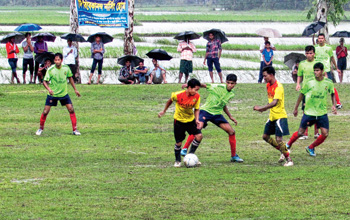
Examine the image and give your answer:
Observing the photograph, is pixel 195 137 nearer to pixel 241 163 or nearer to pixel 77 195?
pixel 241 163

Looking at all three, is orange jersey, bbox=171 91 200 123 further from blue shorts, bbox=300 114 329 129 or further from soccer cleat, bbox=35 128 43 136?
soccer cleat, bbox=35 128 43 136

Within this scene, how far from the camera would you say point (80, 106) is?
20.2 meters

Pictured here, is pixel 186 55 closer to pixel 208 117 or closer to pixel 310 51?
pixel 310 51

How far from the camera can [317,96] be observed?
497 inches

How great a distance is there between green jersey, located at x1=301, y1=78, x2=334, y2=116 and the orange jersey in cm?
234

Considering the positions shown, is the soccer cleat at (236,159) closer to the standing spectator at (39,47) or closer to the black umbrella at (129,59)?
the black umbrella at (129,59)

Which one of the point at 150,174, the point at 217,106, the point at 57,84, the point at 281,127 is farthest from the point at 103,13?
the point at 150,174

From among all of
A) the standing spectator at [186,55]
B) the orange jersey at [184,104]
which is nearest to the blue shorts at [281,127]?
the orange jersey at [184,104]

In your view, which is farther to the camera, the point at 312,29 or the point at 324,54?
the point at 312,29

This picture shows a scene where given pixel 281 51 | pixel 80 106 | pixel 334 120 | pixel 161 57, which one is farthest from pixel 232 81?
pixel 281 51

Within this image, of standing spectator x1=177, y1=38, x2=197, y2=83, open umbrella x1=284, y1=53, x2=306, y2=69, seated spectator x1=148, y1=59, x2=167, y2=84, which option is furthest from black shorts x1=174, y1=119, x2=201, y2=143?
standing spectator x1=177, y1=38, x2=197, y2=83

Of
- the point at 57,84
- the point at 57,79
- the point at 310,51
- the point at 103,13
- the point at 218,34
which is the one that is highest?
the point at 310,51

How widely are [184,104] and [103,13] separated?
1644cm

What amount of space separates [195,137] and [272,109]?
151 cm
